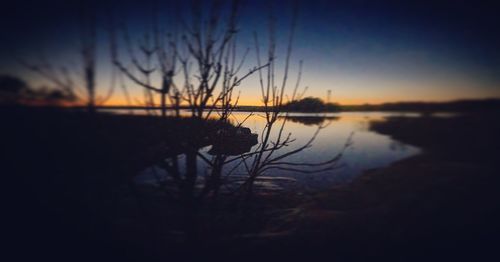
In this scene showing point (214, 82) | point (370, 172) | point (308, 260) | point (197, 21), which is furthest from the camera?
point (370, 172)

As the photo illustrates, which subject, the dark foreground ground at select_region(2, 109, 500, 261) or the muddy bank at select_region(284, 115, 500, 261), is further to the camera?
the muddy bank at select_region(284, 115, 500, 261)

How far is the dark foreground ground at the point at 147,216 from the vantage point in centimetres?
423

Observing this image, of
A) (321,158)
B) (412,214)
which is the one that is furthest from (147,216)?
(321,158)

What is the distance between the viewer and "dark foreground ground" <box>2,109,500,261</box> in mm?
4230

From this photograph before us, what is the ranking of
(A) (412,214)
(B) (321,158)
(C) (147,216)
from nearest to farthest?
1. (C) (147,216)
2. (A) (412,214)
3. (B) (321,158)

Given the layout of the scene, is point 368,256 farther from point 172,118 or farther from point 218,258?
point 172,118

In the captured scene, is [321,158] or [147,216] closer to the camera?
[147,216]

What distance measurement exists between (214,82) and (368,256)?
523 centimetres

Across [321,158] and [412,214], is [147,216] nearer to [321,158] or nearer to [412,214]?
[412,214]

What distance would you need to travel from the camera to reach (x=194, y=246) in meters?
5.21

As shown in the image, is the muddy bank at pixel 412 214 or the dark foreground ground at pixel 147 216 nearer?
the dark foreground ground at pixel 147 216

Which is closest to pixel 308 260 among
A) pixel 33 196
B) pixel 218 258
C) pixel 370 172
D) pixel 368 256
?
pixel 368 256

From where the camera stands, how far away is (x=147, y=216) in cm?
466

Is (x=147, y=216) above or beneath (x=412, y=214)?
above
